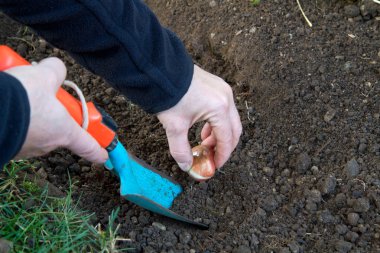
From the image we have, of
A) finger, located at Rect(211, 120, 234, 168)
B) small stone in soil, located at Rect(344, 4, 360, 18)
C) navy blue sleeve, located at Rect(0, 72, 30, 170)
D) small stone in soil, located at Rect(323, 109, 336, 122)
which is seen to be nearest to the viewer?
navy blue sleeve, located at Rect(0, 72, 30, 170)

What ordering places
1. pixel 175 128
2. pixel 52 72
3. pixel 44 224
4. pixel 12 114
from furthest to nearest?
pixel 44 224, pixel 175 128, pixel 52 72, pixel 12 114

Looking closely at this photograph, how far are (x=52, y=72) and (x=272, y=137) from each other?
39.7 inches

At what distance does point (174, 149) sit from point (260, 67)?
2.52 ft

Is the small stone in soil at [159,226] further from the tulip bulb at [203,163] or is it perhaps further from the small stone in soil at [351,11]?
the small stone in soil at [351,11]

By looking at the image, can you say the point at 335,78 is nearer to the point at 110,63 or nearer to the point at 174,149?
the point at 174,149

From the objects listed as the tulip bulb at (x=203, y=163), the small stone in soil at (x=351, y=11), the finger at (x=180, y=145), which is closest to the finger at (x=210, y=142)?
the tulip bulb at (x=203, y=163)

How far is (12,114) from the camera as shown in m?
1.23

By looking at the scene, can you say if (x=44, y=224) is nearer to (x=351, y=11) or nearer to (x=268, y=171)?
(x=268, y=171)

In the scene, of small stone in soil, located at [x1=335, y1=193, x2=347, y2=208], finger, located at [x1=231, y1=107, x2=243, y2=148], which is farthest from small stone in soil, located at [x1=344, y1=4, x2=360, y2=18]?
finger, located at [x1=231, y1=107, x2=243, y2=148]

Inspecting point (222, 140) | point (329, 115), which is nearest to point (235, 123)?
point (222, 140)

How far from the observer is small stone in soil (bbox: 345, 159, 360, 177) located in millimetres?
1927

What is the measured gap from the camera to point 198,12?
2.59m

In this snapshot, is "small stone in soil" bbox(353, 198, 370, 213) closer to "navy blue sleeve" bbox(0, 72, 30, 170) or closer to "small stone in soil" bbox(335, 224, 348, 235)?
"small stone in soil" bbox(335, 224, 348, 235)

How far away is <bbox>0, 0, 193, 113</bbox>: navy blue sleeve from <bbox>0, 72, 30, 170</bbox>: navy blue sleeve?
0.82 ft
